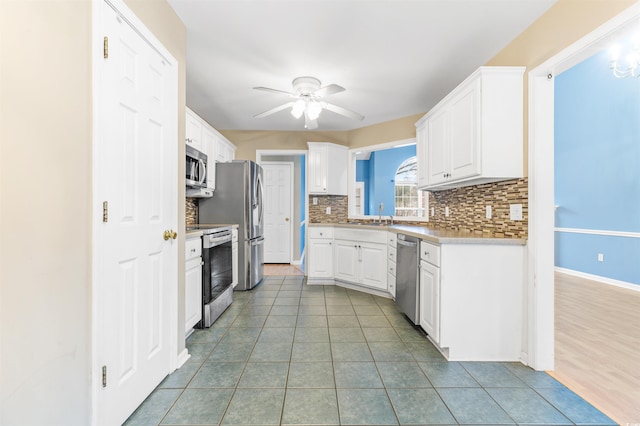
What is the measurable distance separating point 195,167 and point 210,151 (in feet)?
2.78

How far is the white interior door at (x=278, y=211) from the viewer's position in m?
5.79

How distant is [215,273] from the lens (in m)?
2.76

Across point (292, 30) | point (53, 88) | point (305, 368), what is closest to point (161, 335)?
point (305, 368)

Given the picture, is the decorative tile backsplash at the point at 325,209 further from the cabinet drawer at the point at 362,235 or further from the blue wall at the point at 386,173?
the blue wall at the point at 386,173

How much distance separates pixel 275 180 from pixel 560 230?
5.30 m

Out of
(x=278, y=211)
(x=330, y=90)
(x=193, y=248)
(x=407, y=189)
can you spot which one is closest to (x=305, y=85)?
(x=330, y=90)

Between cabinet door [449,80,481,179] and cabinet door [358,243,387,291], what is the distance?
4.55ft

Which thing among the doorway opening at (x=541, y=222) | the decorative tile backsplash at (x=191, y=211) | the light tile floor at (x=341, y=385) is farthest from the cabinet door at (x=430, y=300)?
the decorative tile backsplash at (x=191, y=211)

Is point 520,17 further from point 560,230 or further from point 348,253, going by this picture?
point 560,230

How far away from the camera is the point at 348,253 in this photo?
3908 mm

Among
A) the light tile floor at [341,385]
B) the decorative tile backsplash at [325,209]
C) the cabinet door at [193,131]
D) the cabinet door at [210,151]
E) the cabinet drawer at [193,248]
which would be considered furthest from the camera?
the decorative tile backsplash at [325,209]

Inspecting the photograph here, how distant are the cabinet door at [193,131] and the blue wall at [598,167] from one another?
5566mm

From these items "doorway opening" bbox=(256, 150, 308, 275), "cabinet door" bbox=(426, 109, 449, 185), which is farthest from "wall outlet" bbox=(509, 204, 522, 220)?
"doorway opening" bbox=(256, 150, 308, 275)

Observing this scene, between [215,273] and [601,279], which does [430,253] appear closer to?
[215,273]
